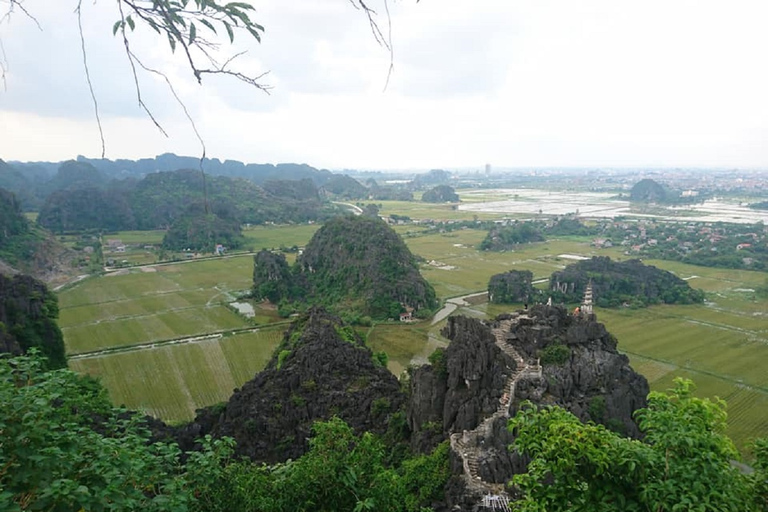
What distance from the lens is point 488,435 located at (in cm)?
1636

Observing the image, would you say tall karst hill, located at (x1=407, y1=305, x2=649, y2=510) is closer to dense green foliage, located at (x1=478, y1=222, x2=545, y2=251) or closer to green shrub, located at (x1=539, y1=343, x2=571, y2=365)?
green shrub, located at (x1=539, y1=343, x2=571, y2=365)

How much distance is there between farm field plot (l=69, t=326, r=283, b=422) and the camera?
30145 mm

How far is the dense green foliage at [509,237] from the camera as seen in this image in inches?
3430

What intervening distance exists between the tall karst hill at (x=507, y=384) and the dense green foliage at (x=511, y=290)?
3243 centimetres

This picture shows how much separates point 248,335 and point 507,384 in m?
30.5

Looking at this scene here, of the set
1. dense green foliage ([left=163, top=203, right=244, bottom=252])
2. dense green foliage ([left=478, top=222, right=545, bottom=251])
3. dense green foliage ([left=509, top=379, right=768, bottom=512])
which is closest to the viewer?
dense green foliage ([left=509, top=379, right=768, bottom=512])

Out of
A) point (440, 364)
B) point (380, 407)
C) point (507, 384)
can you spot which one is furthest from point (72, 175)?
point (507, 384)

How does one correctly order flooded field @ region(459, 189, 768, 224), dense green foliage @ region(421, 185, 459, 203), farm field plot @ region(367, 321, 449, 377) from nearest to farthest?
1. farm field plot @ region(367, 321, 449, 377)
2. flooded field @ region(459, 189, 768, 224)
3. dense green foliage @ region(421, 185, 459, 203)

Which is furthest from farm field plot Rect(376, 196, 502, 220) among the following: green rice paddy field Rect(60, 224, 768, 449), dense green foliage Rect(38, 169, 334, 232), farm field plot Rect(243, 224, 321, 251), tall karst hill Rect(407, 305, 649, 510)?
tall karst hill Rect(407, 305, 649, 510)

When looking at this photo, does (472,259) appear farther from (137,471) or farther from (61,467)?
(61,467)

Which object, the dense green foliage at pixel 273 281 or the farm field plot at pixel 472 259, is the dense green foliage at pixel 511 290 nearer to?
the farm field plot at pixel 472 259

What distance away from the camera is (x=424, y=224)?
117 meters

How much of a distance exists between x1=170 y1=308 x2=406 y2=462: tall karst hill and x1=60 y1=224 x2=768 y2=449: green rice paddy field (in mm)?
6587

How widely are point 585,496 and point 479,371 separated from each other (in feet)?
42.4
